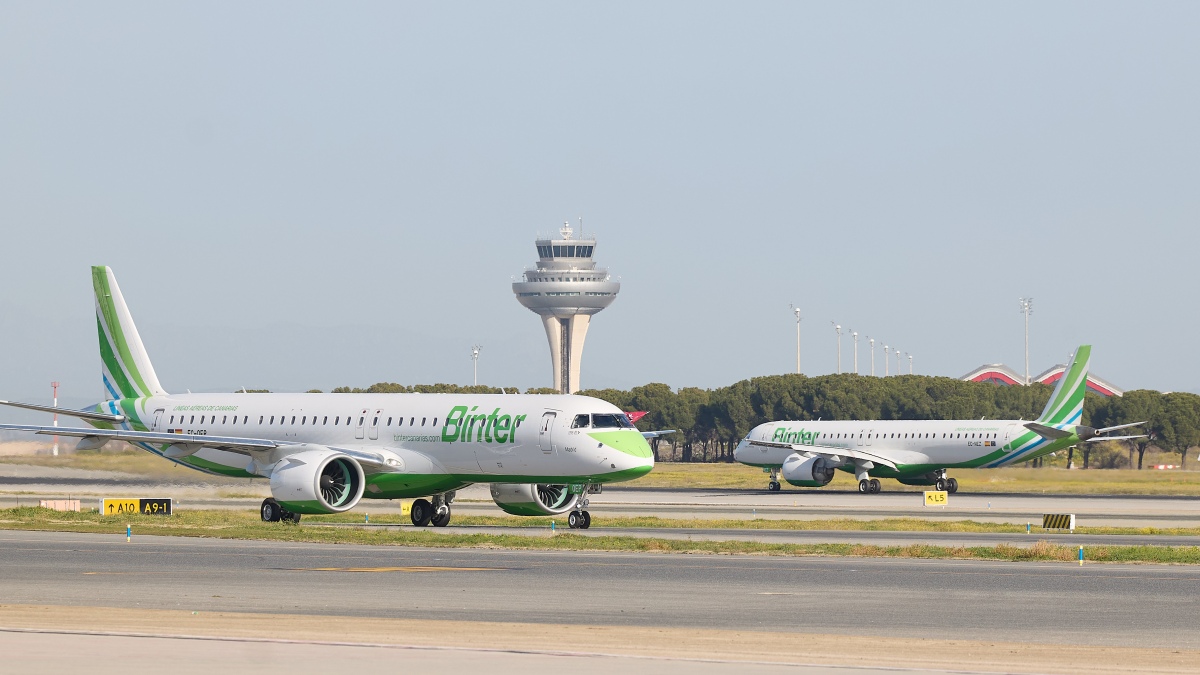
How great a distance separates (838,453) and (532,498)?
43.0 metres

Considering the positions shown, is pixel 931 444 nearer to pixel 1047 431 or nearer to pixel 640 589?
pixel 1047 431

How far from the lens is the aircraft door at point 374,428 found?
49812 millimetres

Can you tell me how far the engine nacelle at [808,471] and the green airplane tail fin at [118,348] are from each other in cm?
4160

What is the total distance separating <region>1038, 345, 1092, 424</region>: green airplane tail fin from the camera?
87438mm

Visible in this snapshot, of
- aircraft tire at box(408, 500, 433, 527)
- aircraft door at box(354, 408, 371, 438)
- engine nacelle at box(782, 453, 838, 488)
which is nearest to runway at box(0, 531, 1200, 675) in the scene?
aircraft tire at box(408, 500, 433, 527)

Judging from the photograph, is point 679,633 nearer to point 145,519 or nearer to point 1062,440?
point 145,519

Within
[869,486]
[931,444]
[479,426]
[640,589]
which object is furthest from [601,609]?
[931,444]

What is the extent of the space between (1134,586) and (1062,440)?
5961cm

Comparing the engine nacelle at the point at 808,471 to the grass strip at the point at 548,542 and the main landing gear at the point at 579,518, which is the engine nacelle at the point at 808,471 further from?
the grass strip at the point at 548,542

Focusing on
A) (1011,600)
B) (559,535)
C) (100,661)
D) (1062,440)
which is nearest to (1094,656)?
(1011,600)

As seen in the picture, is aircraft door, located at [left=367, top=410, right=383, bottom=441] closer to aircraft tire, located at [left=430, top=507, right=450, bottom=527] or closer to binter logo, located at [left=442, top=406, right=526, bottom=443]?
binter logo, located at [left=442, top=406, right=526, bottom=443]

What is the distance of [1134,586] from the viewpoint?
29.0 m

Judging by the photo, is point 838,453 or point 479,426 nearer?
point 479,426

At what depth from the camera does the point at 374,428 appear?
49906 mm
